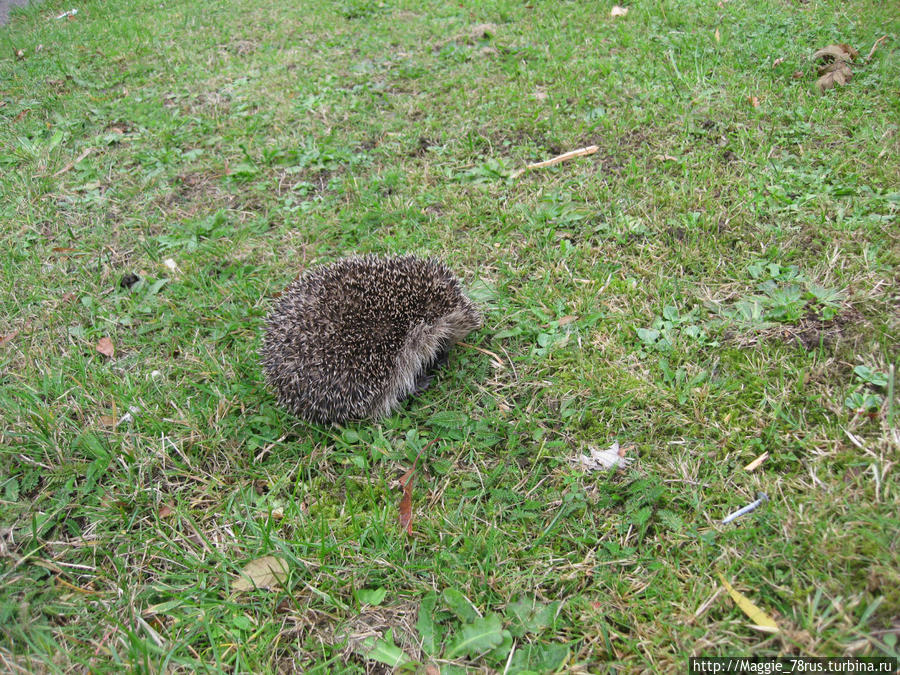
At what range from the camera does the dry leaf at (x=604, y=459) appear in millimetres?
2846

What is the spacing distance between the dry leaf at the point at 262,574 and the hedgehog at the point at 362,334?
2.90ft

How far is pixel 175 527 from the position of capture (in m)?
2.84

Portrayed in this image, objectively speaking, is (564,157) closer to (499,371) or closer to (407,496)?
(499,371)

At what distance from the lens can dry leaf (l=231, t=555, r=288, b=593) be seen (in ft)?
8.32

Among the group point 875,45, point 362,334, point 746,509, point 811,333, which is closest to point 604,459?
point 746,509

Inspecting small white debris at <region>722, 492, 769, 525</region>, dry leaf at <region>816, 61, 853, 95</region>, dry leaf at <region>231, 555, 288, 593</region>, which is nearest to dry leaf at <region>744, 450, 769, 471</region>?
small white debris at <region>722, 492, 769, 525</region>

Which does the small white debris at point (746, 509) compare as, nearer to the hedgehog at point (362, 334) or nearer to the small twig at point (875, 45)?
the hedgehog at point (362, 334)

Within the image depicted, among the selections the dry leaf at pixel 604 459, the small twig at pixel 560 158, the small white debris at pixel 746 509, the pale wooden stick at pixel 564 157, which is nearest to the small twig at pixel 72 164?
the small twig at pixel 560 158

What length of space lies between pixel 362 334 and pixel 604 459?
1.55m

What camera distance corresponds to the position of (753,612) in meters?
2.12

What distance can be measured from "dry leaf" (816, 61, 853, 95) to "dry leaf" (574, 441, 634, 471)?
404 cm

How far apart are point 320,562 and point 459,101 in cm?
494

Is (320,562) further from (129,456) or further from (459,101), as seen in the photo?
(459,101)

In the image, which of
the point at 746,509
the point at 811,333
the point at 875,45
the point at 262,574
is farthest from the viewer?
the point at 875,45
